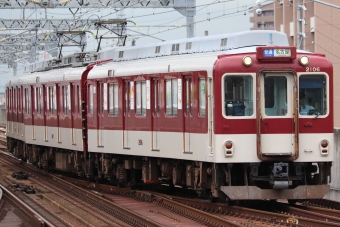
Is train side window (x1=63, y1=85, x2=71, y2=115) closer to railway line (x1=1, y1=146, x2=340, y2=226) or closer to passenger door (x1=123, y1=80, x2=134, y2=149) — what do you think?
railway line (x1=1, y1=146, x2=340, y2=226)

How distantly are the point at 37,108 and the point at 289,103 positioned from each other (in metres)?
14.2

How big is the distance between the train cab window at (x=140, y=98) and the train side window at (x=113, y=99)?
4.35 ft

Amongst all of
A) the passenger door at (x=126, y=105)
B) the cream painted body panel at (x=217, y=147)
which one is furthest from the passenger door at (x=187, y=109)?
the passenger door at (x=126, y=105)

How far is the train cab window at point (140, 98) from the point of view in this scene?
1962cm

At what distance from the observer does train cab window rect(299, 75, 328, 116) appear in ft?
53.7

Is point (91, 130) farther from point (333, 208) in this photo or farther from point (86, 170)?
point (333, 208)

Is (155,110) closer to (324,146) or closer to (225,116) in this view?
(225,116)

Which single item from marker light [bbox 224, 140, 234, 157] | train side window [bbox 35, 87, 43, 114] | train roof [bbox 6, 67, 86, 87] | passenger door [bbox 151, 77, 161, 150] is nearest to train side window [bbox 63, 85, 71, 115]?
train roof [bbox 6, 67, 86, 87]

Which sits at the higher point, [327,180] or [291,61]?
Answer: [291,61]

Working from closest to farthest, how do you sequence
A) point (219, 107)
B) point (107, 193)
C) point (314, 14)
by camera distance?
1. point (219, 107)
2. point (107, 193)
3. point (314, 14)

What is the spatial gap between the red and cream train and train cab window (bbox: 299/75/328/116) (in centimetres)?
2

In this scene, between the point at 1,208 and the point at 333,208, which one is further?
the point at 1,208

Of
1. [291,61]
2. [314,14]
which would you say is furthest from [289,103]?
[314,14]

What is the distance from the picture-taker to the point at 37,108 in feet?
95.1
